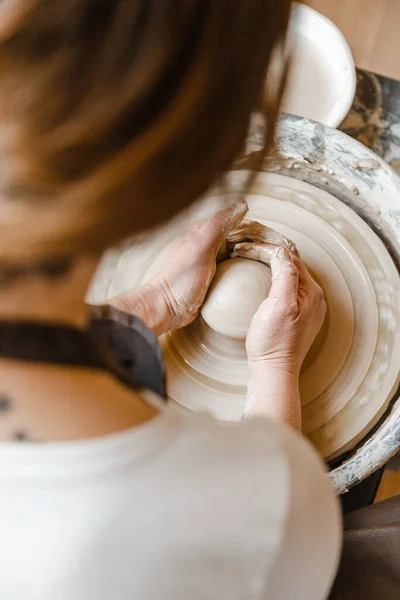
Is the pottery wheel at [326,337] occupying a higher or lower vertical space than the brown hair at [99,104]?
lower

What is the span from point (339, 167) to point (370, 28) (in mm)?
745

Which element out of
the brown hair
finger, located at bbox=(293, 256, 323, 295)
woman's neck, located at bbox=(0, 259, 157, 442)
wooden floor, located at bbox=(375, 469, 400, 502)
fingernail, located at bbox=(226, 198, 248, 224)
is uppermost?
the brown hair

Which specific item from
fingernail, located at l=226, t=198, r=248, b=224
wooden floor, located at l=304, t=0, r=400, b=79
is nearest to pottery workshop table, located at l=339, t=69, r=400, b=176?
wooden floor, located at l=304, t=0, r=400, b=79

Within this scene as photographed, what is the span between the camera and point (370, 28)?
6.07 ft

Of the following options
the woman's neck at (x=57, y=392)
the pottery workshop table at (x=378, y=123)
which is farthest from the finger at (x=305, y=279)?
the woman's neck at (x=57, y=392)

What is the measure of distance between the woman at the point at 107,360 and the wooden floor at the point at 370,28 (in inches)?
52.8

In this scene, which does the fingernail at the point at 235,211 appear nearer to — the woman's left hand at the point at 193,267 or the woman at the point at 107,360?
the woman's left hand at the point at 193,267

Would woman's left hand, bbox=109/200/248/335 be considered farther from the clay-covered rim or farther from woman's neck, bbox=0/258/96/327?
woman's neck, bbox=0/258/96/327

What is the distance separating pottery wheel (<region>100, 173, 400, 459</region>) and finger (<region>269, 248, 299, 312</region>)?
0.14ft

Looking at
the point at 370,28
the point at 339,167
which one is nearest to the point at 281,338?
the point at 339,167

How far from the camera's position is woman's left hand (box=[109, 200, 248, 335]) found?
1179mm

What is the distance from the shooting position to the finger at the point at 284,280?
1.14 metres

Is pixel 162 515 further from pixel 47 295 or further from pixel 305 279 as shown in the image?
pixel 305 279

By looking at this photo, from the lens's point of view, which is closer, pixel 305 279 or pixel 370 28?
pixel 305 279
